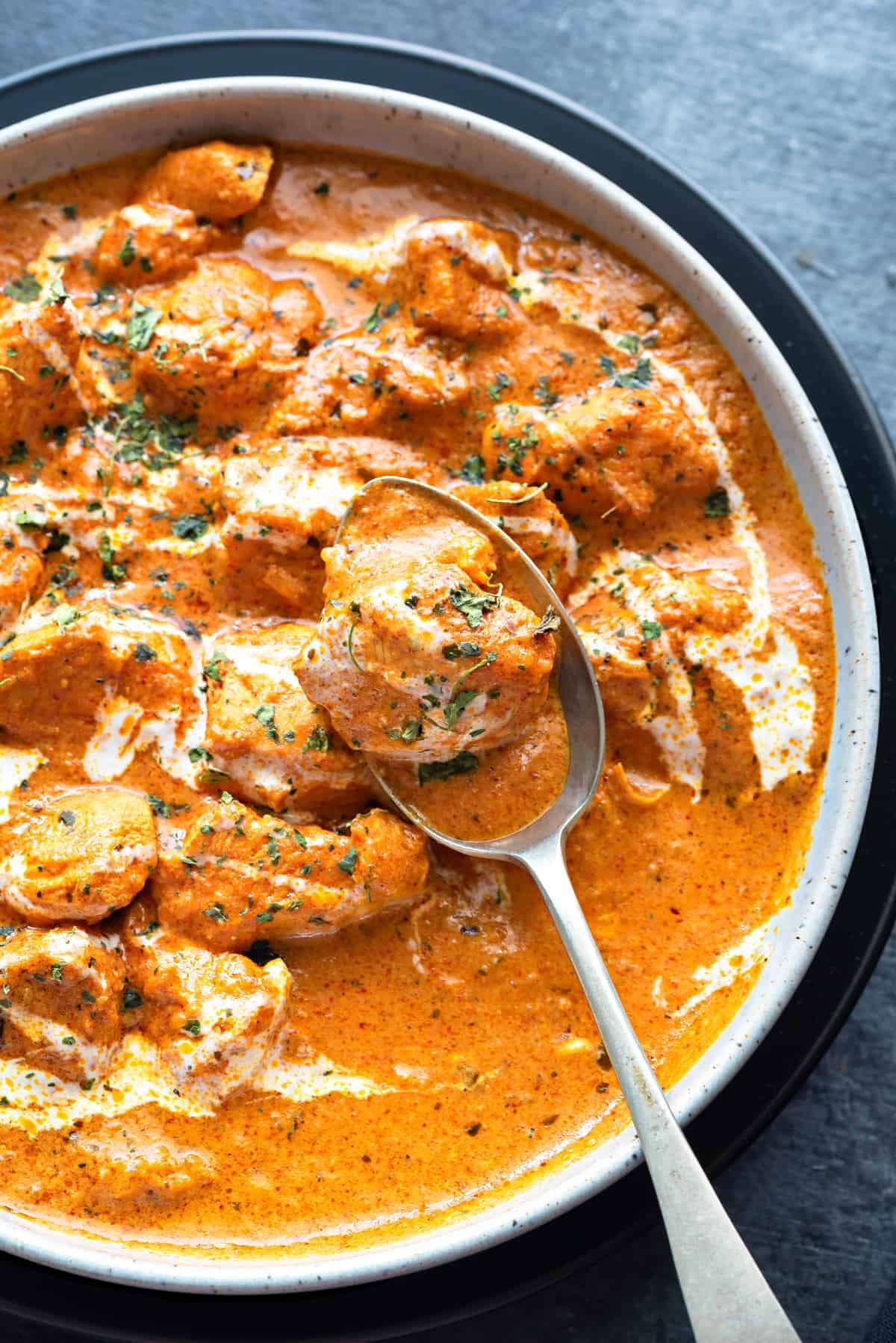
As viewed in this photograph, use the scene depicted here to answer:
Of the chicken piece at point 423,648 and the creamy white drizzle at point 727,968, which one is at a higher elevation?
the chicken piece at point 423,648

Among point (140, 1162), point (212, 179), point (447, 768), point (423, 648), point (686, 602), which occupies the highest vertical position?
point (212, 179)

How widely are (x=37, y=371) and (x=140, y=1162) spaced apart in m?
2.09

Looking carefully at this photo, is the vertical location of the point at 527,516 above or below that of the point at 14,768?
above

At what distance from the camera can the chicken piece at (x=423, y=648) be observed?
2838 millimetres

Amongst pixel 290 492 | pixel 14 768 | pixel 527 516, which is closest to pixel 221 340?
pixel 290 492

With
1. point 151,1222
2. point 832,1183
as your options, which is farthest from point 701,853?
point 151,1222

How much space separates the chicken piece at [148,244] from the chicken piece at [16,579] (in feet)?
2.76

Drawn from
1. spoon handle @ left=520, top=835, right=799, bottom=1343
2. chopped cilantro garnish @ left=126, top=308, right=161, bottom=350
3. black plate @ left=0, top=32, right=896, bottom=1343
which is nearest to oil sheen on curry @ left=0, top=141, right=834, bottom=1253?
chopped cilantro garnish @ left=126, top=308, right=161, bottom=350

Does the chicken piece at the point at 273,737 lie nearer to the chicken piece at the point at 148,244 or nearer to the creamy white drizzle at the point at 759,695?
the creamy white drizzle at the point at 759,695

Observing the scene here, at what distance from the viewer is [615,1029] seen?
9.37 feet

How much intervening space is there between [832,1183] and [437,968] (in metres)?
1.40

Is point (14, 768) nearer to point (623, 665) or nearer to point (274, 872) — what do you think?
point (274, 872)

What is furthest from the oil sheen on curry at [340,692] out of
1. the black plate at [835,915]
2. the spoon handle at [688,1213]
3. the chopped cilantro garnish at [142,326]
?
the spoon handle at [688,1213]

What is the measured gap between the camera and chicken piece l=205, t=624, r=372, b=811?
314 cm
